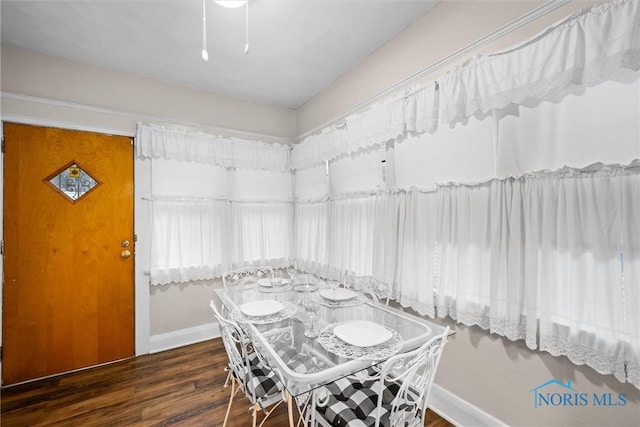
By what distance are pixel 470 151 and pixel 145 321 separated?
10.9 ft

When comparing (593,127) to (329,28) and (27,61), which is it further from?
(27,61)

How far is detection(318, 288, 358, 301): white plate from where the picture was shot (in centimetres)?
193

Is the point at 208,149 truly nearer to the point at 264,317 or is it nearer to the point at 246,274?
the point at 246,274

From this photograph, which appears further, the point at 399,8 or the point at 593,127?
the point at 399,8

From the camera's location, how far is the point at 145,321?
9.20 ft

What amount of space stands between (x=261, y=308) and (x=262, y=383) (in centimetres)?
43

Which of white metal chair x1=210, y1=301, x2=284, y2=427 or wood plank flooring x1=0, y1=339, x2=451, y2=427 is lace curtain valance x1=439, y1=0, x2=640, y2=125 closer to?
white metal chair x1=210, y1=301, x2=284, y2=427

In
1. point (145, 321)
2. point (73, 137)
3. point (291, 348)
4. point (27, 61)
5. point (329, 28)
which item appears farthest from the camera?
point (145, 321)

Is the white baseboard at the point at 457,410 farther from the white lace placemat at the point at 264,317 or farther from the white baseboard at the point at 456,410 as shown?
the white lace placemat at the point at 264,317

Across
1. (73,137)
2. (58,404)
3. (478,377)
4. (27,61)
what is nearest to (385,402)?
(478,377)

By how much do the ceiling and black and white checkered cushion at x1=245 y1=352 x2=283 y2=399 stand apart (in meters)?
2.40

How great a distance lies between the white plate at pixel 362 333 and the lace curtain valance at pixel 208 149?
2471 mm

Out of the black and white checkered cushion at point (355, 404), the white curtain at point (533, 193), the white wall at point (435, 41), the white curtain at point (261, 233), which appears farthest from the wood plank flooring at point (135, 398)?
the white wall at point (435, 41)

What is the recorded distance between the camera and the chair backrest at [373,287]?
86.7 inches
